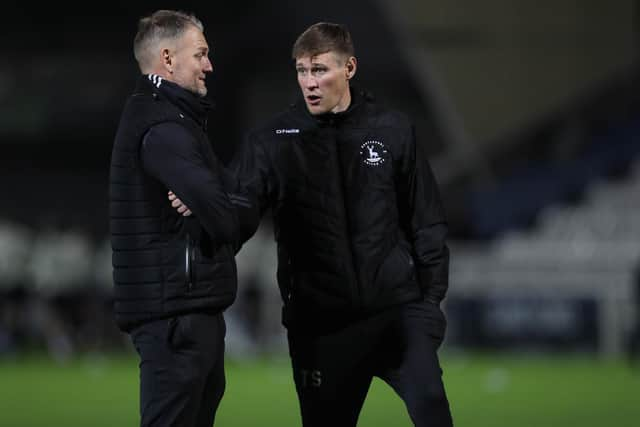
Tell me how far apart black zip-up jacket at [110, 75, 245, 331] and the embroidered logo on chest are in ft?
3.48

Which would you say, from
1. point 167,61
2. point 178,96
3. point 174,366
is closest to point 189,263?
point 174,366

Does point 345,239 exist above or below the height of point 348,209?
below

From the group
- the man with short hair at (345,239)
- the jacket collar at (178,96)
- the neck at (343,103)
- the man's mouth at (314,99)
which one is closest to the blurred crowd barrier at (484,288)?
the man with short hair at (345,239)

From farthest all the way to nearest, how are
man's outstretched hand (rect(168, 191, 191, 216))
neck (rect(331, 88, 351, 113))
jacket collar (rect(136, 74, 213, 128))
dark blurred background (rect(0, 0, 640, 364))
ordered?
dark blurred background (rect(0, 0, 640, 364))
neck (rect(331, 88, 351, 113))
jacket collar (rect(136, 74, 213, 128))
man's outstretched hand (rect(168, 191, 191, 216))

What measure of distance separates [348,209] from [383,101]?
17.3 meters

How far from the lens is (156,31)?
18.9 ft

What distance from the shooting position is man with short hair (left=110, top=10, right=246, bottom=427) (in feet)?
18.3

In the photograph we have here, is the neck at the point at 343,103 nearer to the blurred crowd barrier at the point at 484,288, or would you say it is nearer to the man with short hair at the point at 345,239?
the man with short hair at the point at 345,239

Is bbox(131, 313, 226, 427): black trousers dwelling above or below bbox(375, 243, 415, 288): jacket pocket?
below

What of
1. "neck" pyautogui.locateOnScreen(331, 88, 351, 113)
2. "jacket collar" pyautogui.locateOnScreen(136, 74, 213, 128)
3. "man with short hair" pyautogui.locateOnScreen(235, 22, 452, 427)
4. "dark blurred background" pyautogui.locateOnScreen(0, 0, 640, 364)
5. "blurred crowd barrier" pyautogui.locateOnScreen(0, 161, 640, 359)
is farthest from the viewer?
"dark blurred background" pyautogui.locateOnScreen(0, 0, 640, 364)

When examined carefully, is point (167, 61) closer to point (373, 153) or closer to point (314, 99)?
point (314, 99)

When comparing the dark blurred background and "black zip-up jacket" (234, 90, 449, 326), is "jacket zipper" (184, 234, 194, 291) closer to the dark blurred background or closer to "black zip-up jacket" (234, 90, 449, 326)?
"black zip-up jacket" (234, 90, 449, 326)

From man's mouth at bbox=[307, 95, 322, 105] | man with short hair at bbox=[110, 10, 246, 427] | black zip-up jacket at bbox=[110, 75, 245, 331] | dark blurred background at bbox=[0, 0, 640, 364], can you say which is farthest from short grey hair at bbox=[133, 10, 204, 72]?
dark blurred background at bbox=[0, 0, 640, 364]

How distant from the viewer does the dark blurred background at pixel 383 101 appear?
72.4 ft
